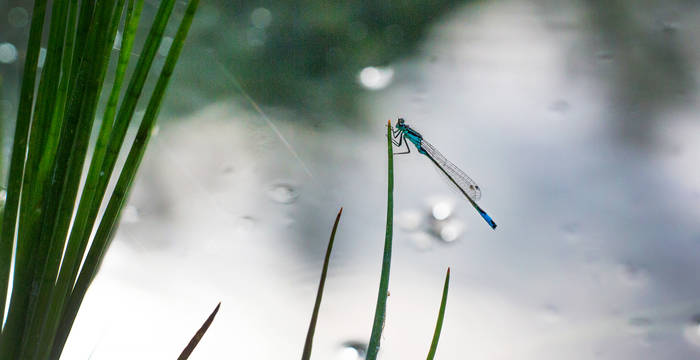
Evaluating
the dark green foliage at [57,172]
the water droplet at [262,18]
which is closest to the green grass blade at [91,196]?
the dark green foliage at [57,172]

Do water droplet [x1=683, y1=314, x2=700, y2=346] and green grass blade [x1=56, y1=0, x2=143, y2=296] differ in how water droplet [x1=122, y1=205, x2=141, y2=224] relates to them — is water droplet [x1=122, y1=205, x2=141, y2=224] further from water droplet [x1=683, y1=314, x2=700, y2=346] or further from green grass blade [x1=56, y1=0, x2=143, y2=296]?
water droplet [x1=683, y1=314, x2=700, y2=346]

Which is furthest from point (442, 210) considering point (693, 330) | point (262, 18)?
point (262, 18)

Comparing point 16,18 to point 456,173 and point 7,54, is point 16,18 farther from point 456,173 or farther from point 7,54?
point 456,173

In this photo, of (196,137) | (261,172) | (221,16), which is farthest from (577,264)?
(221,16)

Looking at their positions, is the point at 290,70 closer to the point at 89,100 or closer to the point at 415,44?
the point at 415,44

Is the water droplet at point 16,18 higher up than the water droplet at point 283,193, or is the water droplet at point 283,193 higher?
the water droplet at point 16,18

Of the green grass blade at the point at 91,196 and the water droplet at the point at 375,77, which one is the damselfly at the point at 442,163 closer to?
the water droplet at the point at 375,77
